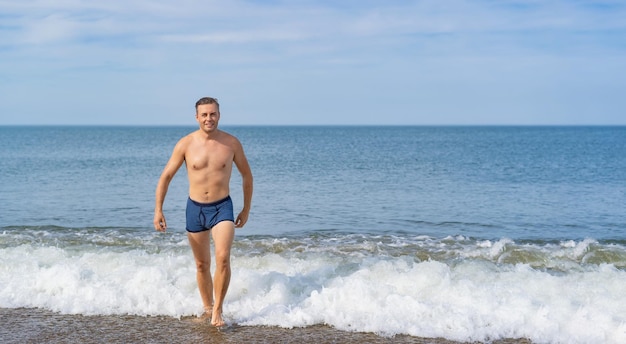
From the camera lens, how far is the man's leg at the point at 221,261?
20.3 feet

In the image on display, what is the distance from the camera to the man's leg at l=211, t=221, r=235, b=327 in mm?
6195

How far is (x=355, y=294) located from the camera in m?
6.83

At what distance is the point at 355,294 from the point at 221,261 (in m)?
1.50

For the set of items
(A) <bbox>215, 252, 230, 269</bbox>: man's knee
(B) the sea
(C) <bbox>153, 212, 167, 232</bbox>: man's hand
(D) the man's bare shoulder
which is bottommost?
(B) the sea

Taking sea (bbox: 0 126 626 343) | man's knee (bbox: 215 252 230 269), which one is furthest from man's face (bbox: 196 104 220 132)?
sea (bbox: 0 126 626 343)

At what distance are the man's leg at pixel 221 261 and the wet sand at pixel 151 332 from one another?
161 millimetres

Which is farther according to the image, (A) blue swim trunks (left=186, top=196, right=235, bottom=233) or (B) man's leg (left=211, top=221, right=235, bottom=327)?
(A) blue swim trunks (left=186, top=196, right=235, bottom=233)

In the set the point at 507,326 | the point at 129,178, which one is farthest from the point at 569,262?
the point at 129,178

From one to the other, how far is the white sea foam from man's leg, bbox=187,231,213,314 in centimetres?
17

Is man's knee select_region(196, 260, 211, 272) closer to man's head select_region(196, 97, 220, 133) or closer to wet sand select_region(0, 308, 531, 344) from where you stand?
wet sand select_region(0, 308, 531, 344)

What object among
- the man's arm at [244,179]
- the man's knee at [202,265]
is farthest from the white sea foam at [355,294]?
the man's arm at [244,179]

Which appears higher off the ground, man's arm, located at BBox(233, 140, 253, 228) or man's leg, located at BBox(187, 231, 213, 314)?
man's arm, located at BBox(233, 140, 253, 228)

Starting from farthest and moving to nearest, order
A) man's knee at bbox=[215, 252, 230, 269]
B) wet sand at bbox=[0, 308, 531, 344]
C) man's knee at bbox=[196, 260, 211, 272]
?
man's knee at bbox=[196, 260, 211, 272]
man's knee at bbox=[215, 252, 230, 269]
wet sand at bbox=[0, 308, 531, 344]

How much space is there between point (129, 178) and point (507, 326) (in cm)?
2273
